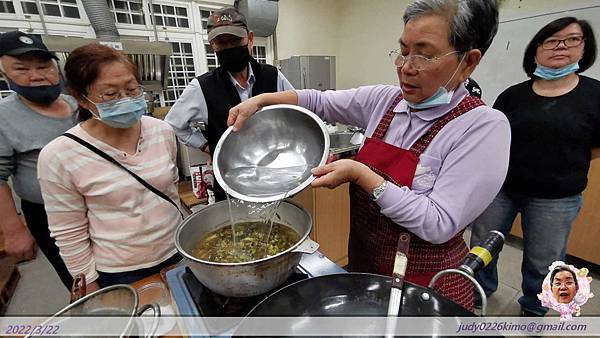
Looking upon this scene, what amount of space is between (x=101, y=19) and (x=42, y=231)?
201cm

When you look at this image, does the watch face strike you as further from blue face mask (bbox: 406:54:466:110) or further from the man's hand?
the man's hand

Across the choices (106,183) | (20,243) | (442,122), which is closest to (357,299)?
(442,122)

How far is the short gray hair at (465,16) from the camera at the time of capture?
0.60 meters

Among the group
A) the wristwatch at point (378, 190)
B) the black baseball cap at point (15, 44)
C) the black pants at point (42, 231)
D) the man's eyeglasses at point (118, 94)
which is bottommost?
the black pants at point (42, 231)

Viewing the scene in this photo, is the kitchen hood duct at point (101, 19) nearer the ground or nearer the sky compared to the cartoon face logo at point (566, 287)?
nearer the sky

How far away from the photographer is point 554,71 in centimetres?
135

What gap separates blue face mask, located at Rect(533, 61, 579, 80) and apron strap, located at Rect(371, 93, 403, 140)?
42.8 inches

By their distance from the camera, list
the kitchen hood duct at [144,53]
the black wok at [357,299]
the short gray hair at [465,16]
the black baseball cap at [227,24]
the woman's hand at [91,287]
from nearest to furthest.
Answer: the black wok at [357,299] < the short gray hair at [465,16] < the woman's hand at [91,287] < the black baseball cap at [227,24] < the kitchen hood duct at [144,53]

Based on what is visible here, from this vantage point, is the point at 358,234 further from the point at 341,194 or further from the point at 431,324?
the point at 341,194

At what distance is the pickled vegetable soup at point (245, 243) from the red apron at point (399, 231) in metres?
0.25

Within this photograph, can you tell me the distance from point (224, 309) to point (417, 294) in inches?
15.1

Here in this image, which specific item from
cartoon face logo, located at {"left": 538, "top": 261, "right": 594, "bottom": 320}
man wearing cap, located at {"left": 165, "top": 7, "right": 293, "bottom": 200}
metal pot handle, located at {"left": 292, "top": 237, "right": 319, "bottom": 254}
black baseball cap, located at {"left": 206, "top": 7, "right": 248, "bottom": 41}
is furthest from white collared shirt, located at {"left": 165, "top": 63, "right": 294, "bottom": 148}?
cartoon face logo, located at {"left": 538, "top": 261, "right": 594, "bottom": 320}

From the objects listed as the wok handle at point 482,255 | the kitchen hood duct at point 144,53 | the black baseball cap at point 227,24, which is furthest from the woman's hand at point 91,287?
the kitchen hood duct at point 144,53

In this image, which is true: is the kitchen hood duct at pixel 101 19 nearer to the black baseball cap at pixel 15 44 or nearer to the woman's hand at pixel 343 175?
the black baseball cap at pixel 15 44
